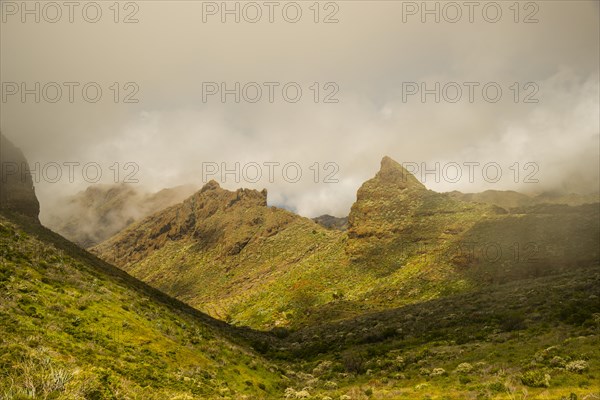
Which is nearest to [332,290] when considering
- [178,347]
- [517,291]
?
[517,291]

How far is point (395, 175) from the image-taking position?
103000 millimetres

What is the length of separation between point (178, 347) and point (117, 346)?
4973mm

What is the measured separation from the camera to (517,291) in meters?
45.6

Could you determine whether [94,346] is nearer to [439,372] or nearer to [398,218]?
[439,372]

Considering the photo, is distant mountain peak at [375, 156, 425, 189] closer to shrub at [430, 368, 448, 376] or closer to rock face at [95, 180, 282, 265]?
rock face at [95, 180, 282, 265]

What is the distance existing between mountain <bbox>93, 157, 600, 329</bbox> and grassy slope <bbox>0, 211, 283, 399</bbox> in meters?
36.4

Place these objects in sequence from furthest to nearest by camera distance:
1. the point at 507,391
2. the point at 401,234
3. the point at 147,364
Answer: the point at 401,234 → the point at 147,364 → the point at 507,391

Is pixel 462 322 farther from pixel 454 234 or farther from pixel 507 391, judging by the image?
pixel 454 234

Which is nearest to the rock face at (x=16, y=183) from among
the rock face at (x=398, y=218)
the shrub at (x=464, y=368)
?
the rock face at (x=398, y=218)

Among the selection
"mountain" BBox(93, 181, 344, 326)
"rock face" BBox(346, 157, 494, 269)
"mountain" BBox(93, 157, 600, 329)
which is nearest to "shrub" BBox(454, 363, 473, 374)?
"mountain" BBox(93, 157, 600, 329)

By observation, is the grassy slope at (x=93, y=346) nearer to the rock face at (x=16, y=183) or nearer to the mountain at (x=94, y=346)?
the mountain at (x=94, y=346)

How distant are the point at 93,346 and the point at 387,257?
69589mm

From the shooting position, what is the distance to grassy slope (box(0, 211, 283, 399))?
525 inches

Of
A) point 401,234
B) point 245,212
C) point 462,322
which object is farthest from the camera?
point 245,212
